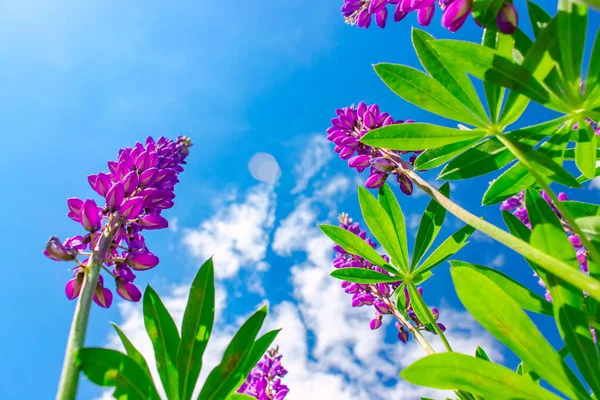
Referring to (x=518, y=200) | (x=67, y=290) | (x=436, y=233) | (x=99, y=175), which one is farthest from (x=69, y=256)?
(x=518, y=200)

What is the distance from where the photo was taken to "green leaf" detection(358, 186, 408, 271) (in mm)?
2607

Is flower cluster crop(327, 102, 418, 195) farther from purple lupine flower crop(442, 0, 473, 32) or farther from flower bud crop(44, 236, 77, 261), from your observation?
flower bud crop(44, 236, 77, 261)

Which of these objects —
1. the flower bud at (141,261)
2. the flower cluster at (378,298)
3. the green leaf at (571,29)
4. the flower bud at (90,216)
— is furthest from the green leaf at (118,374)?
the flower cluster at (378,298)

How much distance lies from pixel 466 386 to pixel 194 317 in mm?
990

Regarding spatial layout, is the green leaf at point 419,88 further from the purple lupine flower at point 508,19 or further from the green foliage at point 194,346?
the green foliage at point 194,346

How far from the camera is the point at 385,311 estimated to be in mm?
3535

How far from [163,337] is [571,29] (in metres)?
1.84

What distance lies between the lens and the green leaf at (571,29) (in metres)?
1.34


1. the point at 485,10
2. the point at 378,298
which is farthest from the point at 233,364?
the point at 378,298

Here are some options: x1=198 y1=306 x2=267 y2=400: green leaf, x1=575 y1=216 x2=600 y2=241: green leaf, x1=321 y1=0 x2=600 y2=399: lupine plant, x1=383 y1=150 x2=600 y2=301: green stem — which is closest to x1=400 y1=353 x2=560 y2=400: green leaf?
x1=321 y1=0 x2=600 y2=399: lupine plant

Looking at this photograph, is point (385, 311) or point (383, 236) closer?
point (383, 236)

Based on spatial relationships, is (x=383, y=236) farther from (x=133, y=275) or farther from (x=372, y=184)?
(x=133, y=275)

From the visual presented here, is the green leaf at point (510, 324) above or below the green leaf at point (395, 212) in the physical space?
below

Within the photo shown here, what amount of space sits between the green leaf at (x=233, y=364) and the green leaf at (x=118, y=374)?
0.22m
